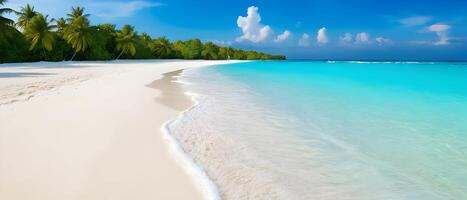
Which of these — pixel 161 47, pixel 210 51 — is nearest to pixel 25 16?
pixel 161 47

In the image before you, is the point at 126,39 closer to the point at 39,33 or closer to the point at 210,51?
the point at 39,33

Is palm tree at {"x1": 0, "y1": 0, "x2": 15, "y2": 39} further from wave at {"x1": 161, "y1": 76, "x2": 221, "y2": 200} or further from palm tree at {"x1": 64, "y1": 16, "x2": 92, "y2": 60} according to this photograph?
wave at {"x1": 161, "y1": 76, "x2": 221, "y2": 200}

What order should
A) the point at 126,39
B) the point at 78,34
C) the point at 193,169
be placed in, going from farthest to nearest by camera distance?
1. the point at 126,39
2. the point at 78,34
3. the point at 193,169

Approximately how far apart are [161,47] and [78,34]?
2578 cm

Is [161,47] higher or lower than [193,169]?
higher

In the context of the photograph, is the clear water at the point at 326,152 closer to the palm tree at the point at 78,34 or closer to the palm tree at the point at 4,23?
the palm tree at the point at 4,23

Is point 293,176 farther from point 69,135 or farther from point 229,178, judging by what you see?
point 69,135

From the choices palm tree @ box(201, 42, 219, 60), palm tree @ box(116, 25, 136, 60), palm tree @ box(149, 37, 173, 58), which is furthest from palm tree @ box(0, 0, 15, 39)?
palm tree @ box(201, 42, 219, 60)

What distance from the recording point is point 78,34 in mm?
36156

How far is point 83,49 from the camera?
36688mm

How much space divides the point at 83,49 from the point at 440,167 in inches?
1505

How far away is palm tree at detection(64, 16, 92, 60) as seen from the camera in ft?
118

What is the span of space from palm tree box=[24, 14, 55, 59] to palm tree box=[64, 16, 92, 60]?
357 cm

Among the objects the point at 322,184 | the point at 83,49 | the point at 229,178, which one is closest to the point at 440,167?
the point at 322,184
